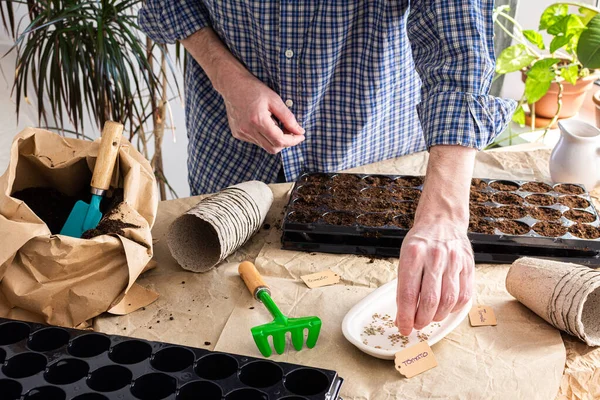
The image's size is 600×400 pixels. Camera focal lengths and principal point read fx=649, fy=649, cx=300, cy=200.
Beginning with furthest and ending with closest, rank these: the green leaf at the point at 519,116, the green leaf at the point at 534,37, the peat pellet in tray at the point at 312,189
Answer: the green leaf at the point at 519,116
the green leaf at the point at 534,37
the peat pellet in tray at the point at 312,189

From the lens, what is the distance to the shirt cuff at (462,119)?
1250 millimetres

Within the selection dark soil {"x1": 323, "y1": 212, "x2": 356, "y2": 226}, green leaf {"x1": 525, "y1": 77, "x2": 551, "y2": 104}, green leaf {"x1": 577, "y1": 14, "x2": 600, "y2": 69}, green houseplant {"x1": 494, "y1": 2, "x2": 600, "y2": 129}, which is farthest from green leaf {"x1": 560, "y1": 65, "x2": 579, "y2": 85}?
dark soil {"x1": 323, "y1": 212, "x2": 356, "y2": 226}

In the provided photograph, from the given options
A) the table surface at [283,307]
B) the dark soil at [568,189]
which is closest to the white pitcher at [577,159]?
the dark soil at [568,189]

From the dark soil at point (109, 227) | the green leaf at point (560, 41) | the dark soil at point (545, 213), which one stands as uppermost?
the green leaf at point (560, 41)

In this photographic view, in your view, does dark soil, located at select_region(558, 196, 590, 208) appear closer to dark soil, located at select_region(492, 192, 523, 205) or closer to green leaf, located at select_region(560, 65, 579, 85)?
dark soil, located at select_region(492, 192, 523, 205)

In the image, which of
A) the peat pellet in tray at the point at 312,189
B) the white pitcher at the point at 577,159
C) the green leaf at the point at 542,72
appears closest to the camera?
the peat pellet in tray at the point at 312,189

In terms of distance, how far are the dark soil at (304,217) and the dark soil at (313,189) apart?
9 centimetres

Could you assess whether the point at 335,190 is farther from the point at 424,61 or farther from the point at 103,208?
the point at 103,208

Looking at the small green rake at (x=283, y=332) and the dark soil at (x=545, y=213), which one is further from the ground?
the dark soil at (x=545, y=213)

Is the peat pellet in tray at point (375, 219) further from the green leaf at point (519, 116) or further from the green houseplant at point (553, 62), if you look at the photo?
the green leaf at point (519, 116)

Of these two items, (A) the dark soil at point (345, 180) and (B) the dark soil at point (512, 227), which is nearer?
(B) the dark soil at point (512, 227)

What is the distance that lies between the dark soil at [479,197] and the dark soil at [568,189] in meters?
0.18

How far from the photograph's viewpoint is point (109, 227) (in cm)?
123

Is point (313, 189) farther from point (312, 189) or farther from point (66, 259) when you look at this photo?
point (66, 259)
